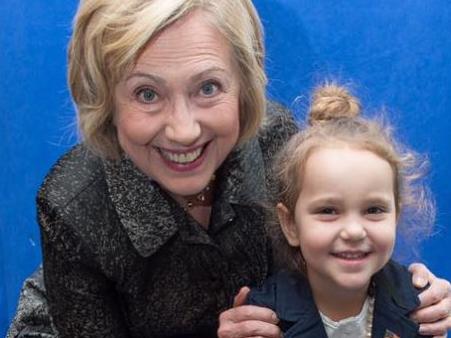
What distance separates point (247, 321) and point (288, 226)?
0.57 feet

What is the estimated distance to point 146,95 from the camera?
1.25 meters

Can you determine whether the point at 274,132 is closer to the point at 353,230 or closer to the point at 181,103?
the point at 181,103

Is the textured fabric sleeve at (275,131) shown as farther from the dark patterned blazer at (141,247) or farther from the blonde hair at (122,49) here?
the blonde hair at (122,49)

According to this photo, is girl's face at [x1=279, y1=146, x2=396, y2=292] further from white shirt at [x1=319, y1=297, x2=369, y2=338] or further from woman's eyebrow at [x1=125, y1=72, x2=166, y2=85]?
woman's eyebrow at [x1=125, y1=72, x2=166, y2=85]

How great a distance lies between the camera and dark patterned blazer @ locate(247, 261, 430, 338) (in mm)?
1219

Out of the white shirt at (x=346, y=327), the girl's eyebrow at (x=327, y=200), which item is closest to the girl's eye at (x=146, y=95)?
the girl's eyebrow at (x=327, y=200)

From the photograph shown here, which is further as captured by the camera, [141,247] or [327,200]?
[141,247]

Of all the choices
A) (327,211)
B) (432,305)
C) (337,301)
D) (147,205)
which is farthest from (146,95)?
(432,305)

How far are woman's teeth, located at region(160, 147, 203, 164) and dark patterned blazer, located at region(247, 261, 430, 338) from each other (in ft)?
0.82

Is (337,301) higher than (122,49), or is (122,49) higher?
(122,49)

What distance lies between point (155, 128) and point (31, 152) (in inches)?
42.5

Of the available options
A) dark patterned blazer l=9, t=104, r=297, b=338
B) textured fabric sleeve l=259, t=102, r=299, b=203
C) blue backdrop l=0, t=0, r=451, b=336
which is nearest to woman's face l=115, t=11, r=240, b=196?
dark patterned blazer l=9, t=104, r=297, b=338

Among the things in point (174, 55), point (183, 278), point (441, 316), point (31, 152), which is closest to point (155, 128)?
point (174, 55)

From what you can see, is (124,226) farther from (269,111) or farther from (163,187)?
(269,111)
